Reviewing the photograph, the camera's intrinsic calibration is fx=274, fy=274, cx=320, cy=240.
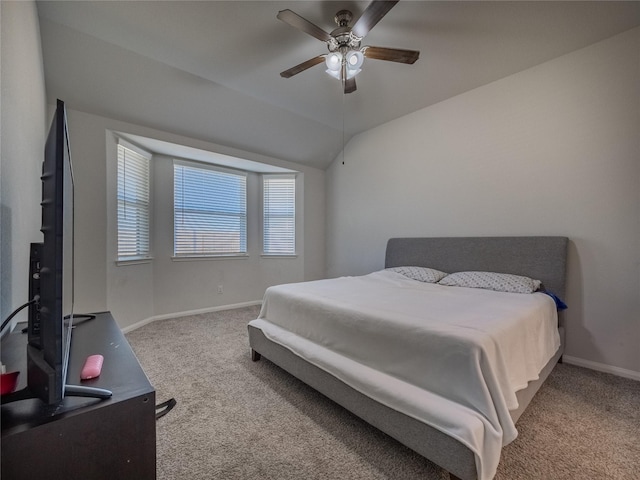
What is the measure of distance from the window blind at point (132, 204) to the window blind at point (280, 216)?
5.76ft

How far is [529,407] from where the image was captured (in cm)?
180

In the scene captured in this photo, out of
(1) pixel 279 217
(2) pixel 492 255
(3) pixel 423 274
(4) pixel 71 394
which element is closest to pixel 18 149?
(4) pixel 71 394

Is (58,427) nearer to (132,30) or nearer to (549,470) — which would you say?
(549,470)

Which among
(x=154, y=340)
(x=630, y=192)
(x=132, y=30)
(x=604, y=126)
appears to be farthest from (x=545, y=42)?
(x=154, y=340)

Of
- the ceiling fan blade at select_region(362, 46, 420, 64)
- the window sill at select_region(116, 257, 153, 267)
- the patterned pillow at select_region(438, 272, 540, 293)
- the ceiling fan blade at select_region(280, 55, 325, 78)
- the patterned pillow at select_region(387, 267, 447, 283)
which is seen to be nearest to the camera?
the ceiling fan blade at select_region(362, 46, 420, 64)

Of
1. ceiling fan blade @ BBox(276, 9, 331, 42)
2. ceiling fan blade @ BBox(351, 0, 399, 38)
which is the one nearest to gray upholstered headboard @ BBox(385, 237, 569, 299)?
ceiling fan blade @ BBox(351, 0, 399, 38)

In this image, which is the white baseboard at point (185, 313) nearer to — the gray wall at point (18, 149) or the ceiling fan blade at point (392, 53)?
the gray wall at point (18, 149)

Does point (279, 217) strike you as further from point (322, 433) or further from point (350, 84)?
point (322, 433)

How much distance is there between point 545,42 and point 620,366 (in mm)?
2785

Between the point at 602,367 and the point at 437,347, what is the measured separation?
7.03ft

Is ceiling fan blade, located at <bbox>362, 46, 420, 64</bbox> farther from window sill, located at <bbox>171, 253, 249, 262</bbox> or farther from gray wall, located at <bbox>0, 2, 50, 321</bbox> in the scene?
window sill, located at <bbox>171, 253, 249, 262</bbox>

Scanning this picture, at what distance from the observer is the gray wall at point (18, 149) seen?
1.19 metres

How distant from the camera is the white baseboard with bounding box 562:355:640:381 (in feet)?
7.19

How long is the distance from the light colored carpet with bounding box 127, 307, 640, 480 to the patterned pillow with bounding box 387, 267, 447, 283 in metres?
1.20
